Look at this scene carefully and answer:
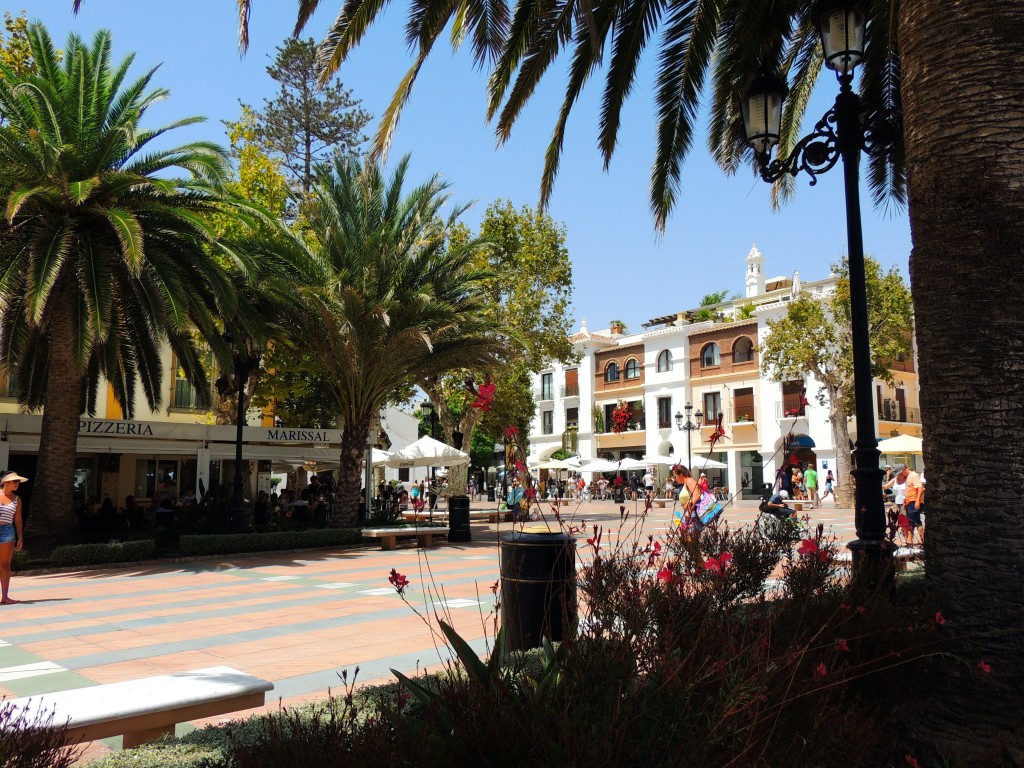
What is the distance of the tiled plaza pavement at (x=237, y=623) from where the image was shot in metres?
6.57

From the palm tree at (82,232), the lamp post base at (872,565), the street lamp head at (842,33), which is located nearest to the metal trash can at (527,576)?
the lamp post base at (872,565)

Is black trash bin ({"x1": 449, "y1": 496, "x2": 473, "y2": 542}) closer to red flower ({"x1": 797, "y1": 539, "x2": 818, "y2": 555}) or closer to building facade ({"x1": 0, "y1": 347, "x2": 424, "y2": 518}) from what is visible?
building facade ({"x1": 0, "y1": 347, "x2": 424, "y2": 518})

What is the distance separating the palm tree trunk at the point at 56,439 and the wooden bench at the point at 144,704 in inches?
478

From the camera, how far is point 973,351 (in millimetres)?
4211

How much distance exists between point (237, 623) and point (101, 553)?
286 inches

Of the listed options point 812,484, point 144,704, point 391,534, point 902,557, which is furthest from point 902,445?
point 144,704

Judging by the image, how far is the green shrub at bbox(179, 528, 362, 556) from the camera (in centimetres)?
1606

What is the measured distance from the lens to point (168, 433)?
1803cm

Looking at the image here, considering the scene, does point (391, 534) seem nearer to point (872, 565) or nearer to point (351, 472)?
point (351, 472)

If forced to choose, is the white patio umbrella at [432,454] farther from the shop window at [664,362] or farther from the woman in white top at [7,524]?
the shop window at [664,362]

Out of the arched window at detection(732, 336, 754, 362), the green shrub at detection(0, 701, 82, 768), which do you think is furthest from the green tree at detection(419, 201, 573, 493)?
the green shrub at detection(0, 701, 82, 768)

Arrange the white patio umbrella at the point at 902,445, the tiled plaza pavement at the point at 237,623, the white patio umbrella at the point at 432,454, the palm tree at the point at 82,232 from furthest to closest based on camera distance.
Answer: the white patio umbrella at the point at 902,445 < the white patio umbrella at the point at 432,454 < the palm tree at the point at 82,232 < the tiled plaza pavement at the point at 237,623

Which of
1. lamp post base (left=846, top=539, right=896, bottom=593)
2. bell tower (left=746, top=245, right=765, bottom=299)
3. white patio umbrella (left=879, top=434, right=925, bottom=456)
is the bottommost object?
lamp post base (left=846, top=539, right=896, bottom=593)

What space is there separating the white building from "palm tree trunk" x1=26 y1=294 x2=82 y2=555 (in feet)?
82.4
